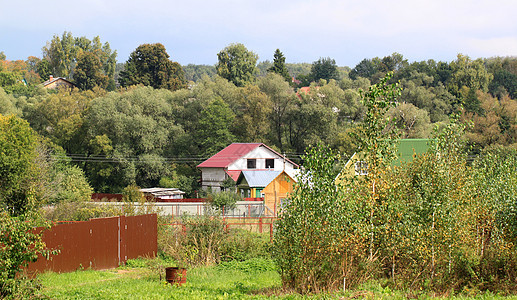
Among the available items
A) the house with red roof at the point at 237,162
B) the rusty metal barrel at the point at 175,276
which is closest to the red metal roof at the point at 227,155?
the house with red roof at the point at 237,162

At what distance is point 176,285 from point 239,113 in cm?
5331

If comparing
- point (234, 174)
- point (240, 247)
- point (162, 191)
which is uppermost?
point (234, 174)

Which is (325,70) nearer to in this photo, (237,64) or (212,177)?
(237,64)

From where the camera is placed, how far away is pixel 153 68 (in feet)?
283

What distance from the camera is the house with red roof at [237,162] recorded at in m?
57.4

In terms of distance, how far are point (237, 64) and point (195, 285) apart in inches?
2853

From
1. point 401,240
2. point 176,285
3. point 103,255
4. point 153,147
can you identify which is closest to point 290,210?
point 401,240

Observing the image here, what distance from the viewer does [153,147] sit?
202 feet

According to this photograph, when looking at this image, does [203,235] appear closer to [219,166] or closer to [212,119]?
[219,166]

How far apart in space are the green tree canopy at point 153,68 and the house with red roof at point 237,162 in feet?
93.7

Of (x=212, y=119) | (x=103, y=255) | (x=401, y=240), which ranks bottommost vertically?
(x=103, y=255)

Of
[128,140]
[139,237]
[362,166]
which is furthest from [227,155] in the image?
[362,166]

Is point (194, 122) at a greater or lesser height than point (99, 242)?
greater

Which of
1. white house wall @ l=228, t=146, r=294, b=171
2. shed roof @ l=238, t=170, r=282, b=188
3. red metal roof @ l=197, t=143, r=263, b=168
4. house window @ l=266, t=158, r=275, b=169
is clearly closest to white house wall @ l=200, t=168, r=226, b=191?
red metal roof @ l=197, t=143, r=263, b=168
